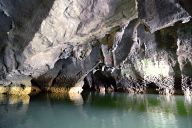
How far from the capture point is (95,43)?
10.6 meters

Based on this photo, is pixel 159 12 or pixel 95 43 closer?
pixel 159 12

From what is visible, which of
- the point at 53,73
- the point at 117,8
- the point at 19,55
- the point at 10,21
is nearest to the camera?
the point at 117,8

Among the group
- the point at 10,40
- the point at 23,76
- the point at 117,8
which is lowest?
the point at 23,76

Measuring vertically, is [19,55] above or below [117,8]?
below

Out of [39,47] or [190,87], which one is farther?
[190,87]

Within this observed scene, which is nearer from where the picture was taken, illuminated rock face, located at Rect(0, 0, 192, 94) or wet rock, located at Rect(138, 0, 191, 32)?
wet rock, located at Rect(138, 0, 191, 32)

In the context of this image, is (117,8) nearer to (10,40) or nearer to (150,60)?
(10,40)

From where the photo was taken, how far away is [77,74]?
1383 cm

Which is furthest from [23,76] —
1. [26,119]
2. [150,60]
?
[150,60]

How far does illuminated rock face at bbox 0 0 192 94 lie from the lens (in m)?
7.03

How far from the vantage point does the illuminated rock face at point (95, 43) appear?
7027 mm

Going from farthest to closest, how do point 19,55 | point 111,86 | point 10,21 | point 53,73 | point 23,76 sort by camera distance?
point 111,86 < point 53,73 < point 23,76 < point 19,55 < point 10,21

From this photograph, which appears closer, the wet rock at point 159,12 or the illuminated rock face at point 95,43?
the wet rock at point 159,12

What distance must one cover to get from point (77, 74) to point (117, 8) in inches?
270
